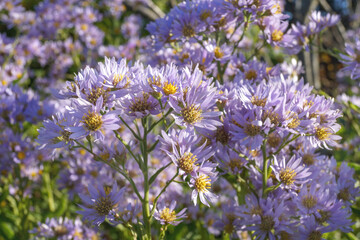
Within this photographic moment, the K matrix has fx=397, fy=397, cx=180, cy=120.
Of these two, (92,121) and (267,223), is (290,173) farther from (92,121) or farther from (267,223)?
(92,121)

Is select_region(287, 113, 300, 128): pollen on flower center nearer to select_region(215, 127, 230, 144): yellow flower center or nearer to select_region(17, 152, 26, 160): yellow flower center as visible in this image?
select_region(215, 127, 230, 144): yellow flower center

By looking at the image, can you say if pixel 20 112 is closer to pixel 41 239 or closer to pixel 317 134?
pixel 41 239

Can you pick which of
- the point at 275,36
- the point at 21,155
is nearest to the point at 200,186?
the point at 275,36

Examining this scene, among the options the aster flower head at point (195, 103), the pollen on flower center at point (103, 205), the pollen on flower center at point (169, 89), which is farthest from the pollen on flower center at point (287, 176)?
the pollen on flower center at point (103, 205)

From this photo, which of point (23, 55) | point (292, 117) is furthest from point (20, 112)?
point (292, 117)

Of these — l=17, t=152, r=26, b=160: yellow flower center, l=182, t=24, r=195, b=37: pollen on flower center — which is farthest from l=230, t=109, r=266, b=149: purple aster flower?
l=17, t=152, r=26, b=160: yellow flower center

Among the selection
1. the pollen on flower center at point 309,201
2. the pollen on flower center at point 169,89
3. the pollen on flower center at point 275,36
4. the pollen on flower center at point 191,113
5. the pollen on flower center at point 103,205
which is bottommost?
the pollen on flower center at point 309,201

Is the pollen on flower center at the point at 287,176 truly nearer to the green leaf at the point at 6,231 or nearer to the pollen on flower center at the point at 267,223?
the pollen on flower center at the point at 267,223
